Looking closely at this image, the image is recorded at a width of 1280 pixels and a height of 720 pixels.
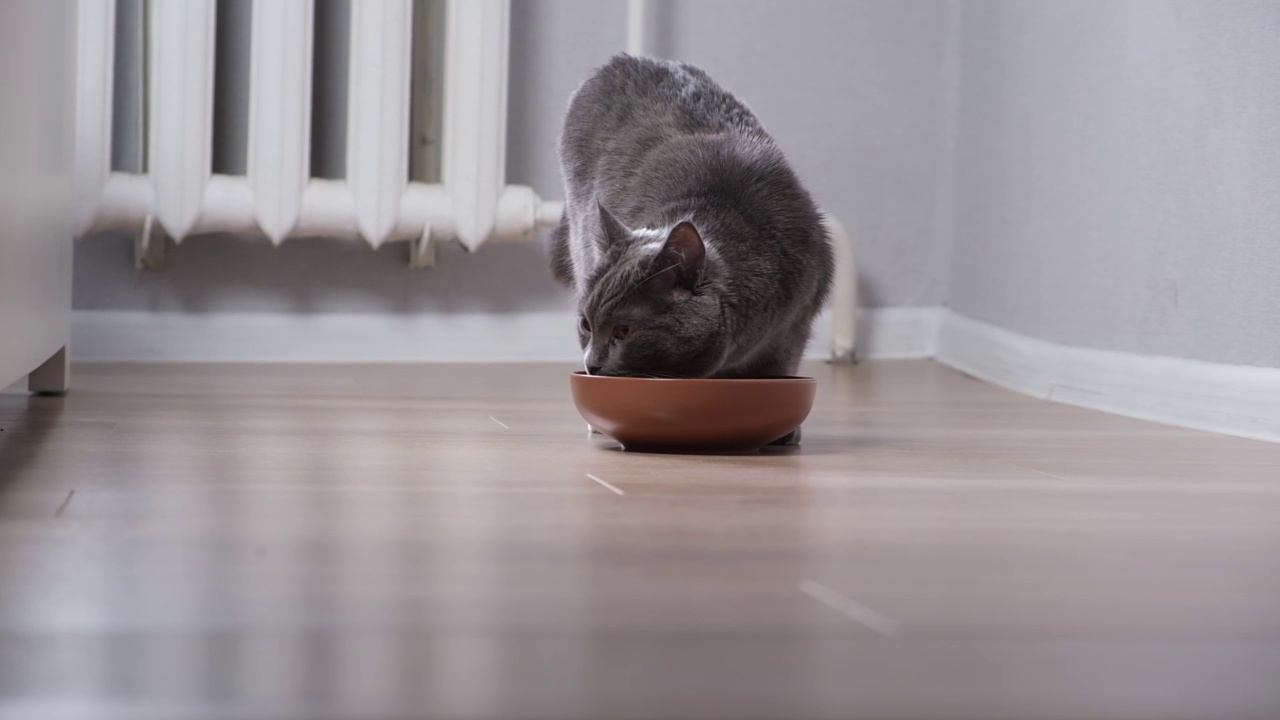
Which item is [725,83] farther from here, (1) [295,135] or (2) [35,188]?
(2) [35,188]

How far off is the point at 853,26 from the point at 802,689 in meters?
2.67

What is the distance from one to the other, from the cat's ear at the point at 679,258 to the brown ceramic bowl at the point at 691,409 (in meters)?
0.11

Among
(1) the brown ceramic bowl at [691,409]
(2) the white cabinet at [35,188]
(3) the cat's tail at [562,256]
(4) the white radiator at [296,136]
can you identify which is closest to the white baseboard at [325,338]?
(4) the white radiator at [296,136]

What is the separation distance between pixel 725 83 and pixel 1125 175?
109 cm

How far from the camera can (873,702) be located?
50 cm

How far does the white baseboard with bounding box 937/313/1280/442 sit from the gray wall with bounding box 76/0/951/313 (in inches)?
14.7

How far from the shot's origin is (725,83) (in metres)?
2.92

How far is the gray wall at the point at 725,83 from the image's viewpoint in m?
2.67

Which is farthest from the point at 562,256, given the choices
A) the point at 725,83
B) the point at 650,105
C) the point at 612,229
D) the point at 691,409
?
the point at 725,83

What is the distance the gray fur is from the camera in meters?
1.28

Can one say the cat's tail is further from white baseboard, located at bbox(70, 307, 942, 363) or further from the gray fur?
white baseboard, located at bbox(70, 307, 942, 363)

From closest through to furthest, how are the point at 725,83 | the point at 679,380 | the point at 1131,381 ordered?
the point at 679,380, the point at 1131,381, the point at 725,83

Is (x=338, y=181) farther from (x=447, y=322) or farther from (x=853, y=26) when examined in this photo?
(x=853, y=26)

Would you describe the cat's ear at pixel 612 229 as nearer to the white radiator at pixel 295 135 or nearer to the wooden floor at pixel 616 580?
the wooden floor at pixel 616 580
